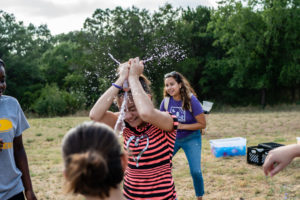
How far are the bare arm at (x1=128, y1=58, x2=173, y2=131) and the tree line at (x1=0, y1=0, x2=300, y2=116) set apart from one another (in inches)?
787

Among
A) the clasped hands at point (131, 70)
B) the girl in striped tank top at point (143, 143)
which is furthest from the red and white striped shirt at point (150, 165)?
the clasped hands at point (131, 70)

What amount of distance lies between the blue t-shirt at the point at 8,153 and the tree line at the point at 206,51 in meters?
19.4

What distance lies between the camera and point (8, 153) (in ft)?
7.48

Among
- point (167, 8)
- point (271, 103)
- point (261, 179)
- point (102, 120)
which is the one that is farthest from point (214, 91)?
point (102, 120)

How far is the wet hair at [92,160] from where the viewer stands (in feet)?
3.92

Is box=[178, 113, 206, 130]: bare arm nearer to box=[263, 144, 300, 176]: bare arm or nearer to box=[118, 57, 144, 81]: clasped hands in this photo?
box=[118, 57, 144, 81]: clasped hands

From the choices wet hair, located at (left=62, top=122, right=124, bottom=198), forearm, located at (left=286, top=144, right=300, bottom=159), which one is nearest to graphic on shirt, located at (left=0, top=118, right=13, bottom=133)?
wet hair, located at (left=62, top=122, right=124, bottom=198)

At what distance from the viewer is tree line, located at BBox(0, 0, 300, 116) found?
25391 millimetres

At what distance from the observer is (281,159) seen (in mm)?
1608

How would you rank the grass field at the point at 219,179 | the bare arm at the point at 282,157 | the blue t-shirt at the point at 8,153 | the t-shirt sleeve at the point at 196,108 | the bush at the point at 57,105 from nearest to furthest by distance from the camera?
the bare arm at the point at 282,157
the blue t-shirt at the point at 8,153
the t-shirt sleeve at the point at 196,108
the grass field at the point at 219,179
the bush at the point at 57,105

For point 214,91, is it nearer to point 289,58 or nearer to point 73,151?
point 289,58

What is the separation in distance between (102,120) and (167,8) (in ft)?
81.5

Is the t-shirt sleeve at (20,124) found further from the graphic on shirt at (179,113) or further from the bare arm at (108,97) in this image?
the graphic on shirt at (179,113)

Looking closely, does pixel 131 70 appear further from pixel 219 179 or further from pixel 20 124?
pixel 219 179
